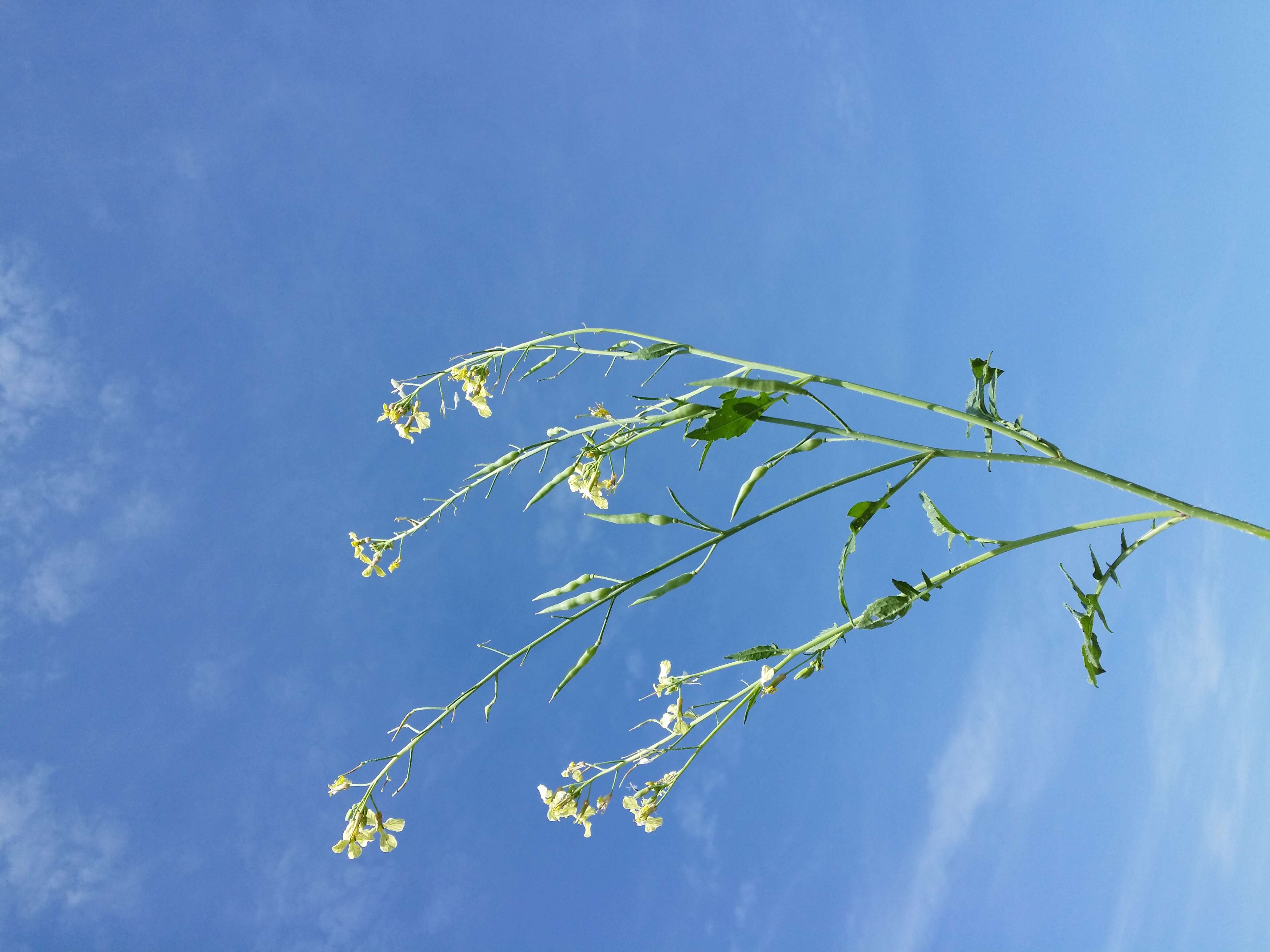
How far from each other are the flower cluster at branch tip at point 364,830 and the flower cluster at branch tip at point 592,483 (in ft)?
2.86

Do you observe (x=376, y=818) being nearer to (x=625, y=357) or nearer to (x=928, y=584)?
(x=625, y=357)

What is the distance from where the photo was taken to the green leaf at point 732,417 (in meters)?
1.55

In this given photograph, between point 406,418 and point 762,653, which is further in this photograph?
point 406,418

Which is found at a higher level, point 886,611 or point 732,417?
point 732,417

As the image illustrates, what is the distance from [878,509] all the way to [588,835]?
1.12 metres

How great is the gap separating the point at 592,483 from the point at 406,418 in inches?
30.9

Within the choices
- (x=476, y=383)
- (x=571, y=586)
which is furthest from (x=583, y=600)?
(x=476, y=383)

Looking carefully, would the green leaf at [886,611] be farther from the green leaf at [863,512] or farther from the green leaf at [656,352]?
the green leaf at [656,352]

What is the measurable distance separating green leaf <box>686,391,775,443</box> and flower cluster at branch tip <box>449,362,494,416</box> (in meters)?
0.98

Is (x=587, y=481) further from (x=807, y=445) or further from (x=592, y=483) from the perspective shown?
(x=807, y=445)

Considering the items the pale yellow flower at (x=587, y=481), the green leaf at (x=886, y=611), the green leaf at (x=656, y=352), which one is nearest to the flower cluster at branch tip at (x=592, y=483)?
the pale yellow flower at (x=587, y=481)

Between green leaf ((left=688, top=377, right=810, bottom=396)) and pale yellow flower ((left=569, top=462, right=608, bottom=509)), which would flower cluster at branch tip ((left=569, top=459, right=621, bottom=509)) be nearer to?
pale yellow flower ((left=569, top=462, right=608, bottom=509))

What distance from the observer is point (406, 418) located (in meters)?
2.45

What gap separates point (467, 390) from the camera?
7.86 feet
